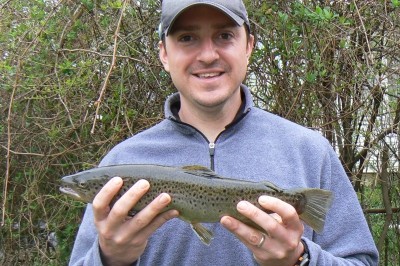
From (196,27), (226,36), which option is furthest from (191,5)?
(226,36)

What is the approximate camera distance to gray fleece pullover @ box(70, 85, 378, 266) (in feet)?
9.77

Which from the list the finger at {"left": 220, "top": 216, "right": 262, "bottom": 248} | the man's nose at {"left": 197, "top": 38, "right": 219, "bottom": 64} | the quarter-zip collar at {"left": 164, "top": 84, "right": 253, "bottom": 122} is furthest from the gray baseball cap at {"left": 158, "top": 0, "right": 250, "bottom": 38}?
the finger at {"left": 220, "top": 216, "right": 262, "bottom": 248}

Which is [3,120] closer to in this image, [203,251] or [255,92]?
[255,92]

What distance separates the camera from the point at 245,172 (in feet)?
10.2

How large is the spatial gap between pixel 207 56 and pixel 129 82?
2.49m

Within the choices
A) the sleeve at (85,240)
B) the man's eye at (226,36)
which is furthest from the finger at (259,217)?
the man's eye at (226,36)

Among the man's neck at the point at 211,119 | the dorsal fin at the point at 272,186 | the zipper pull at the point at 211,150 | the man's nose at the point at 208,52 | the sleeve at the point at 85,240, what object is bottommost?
the sleeve at the point at 85,240

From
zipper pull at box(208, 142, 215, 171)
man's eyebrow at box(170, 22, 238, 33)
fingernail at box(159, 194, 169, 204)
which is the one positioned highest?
man's eyebrow at box(170, 22, 238, 33)

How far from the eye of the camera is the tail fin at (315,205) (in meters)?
2.73

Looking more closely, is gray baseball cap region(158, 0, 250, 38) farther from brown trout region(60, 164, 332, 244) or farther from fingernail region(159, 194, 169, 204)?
fingernail region(159, 194, 169, 204)

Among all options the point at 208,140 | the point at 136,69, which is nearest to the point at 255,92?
the point at 136,69

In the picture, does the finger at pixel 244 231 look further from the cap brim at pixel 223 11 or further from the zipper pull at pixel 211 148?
the cap brim at pixel 223 11

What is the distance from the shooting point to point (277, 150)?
10.4 ft

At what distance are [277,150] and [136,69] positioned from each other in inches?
104
